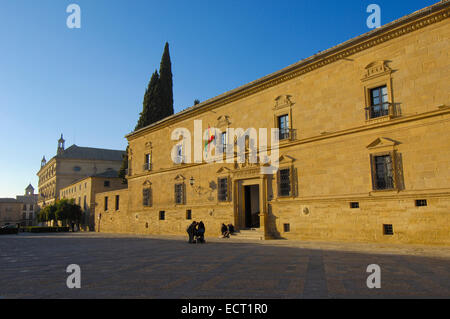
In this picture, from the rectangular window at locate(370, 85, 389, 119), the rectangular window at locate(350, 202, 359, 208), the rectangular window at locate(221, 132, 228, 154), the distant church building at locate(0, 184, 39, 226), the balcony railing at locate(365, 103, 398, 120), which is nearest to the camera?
the balcony railing at locate(365, 103, 398, 120)

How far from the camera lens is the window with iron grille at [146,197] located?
31.9 metres

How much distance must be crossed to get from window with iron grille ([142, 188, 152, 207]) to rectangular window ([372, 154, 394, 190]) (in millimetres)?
21410

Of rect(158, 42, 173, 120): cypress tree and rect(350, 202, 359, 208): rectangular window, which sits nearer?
rect(350, 202, 359, 208): rectangular window

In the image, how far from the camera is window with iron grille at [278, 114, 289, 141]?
20312 mm

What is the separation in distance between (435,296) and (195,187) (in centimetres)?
2144

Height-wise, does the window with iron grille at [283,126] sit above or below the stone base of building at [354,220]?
above

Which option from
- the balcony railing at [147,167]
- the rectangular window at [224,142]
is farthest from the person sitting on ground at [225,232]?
the balcony railing at [147,167]

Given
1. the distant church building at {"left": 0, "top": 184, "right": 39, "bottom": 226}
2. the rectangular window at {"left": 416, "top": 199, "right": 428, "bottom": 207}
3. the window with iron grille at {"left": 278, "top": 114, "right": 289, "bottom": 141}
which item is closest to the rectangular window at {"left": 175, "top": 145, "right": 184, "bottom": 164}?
the window with iron grille at {"left": 278, "top": 114, "right": 289, "bottom": 141}

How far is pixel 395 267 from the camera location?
357 inches

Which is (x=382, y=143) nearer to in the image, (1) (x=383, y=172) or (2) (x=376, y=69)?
(1) (x=383, y=172)

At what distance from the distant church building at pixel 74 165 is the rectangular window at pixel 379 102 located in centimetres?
6789

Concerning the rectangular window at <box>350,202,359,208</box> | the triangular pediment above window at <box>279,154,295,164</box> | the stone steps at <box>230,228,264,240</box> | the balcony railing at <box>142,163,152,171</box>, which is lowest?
the stone steps at <box>230,228,264,240</box>

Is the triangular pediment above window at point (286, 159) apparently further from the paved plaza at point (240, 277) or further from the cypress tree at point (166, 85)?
the cypress tree at point (166, 85)

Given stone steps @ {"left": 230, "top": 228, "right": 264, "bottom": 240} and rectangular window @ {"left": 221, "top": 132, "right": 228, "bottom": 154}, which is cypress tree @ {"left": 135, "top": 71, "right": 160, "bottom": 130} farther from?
stone steps @ {"left": 230, "top": 228, "right": 264, "bottom": 240}
